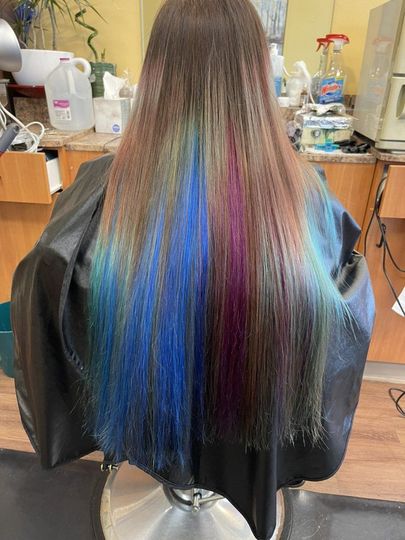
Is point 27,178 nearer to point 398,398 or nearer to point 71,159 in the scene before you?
point 71,159

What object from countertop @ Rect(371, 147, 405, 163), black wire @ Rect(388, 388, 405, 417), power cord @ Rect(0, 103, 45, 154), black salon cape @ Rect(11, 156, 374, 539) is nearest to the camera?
black salon cape @ Rect(11, 156, 374, 539)

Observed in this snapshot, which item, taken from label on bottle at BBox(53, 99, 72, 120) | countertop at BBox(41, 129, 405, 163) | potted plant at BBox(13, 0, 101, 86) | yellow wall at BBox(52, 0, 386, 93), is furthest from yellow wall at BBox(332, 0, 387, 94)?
label on bottle at BBox(53, 99, 72, 120)

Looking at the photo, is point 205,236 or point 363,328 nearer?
point 205,236

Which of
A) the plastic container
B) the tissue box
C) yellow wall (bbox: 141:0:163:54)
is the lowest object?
the plastic container

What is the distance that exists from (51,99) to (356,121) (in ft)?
4.11

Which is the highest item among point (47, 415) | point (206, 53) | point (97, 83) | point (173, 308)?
point (206, 53)

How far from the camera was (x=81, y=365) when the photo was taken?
802mm

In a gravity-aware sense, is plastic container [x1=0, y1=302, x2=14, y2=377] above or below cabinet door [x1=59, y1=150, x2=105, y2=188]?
below

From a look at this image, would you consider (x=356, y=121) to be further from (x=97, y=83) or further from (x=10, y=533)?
(x=10, y=533)

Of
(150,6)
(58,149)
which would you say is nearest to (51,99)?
(58,149)

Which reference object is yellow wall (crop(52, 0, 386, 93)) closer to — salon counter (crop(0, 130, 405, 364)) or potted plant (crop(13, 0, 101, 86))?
potted plant (crop(13, 0, 101, 86))

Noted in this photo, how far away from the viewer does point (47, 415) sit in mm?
849

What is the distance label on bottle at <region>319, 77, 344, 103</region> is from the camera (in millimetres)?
1631

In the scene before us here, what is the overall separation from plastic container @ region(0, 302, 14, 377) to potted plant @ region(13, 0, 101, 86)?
1007 millimetres
